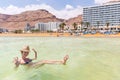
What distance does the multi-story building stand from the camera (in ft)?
445

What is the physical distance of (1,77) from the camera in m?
10.4

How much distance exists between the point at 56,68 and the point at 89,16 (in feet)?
445

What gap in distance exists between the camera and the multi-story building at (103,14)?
13550 cm

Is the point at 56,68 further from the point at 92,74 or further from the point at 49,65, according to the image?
the point at 92,74

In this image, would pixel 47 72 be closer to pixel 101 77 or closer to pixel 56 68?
pixel 56 68

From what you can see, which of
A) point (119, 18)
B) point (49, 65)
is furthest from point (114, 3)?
point (49, 65)

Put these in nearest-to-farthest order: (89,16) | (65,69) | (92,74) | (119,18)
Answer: (92,74), (65,69), (119,18), (89,16)

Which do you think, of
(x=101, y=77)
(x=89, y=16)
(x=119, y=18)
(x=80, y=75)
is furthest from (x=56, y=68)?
(x=89, y=16)

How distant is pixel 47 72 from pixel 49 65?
1.53 metres

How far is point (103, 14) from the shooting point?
461 ft

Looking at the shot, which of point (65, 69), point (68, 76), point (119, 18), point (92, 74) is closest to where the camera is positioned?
point (68, 76)

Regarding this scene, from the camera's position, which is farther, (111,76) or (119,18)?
(119,18)

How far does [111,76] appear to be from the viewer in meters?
10.6

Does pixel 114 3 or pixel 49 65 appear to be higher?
pixel 114 3
